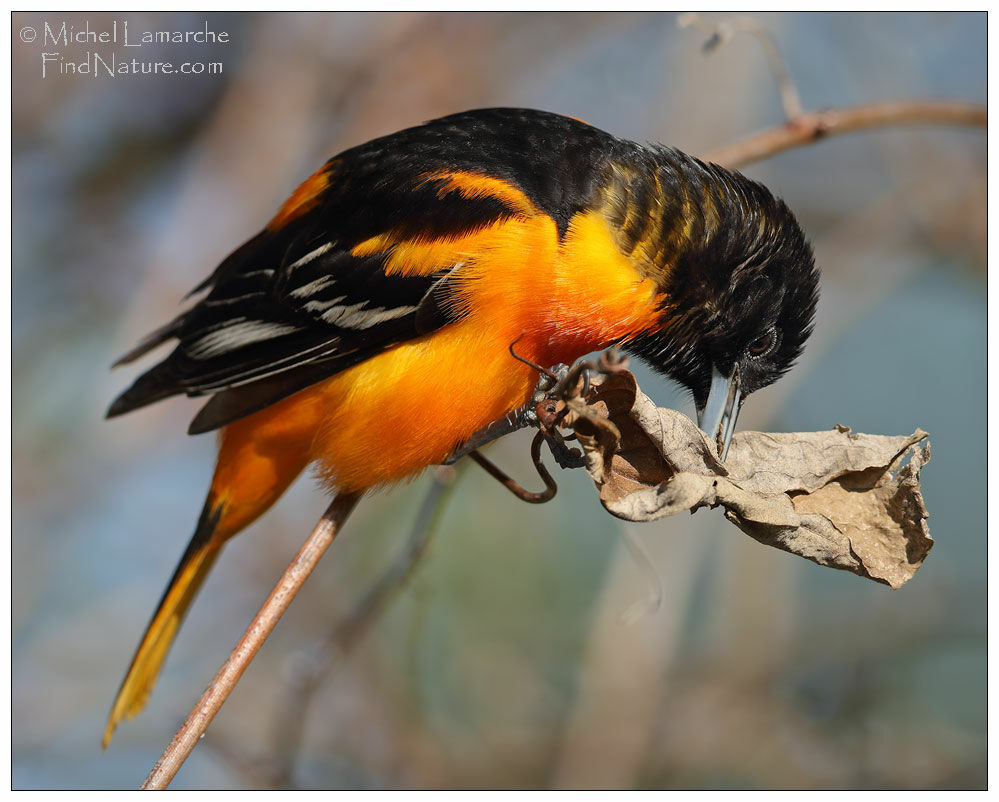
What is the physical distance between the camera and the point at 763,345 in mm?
3275

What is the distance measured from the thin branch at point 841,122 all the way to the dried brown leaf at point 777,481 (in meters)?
1.14

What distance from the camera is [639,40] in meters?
5.00

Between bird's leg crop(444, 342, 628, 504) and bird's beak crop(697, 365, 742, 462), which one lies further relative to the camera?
bird's beak crop(697, 365, 742, 462)

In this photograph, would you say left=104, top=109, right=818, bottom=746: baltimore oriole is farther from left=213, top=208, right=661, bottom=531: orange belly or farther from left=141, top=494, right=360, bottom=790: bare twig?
left=141, top=494, right=360, bottom=790: bare twig

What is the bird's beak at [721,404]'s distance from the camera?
3193 mm

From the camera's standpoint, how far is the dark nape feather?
328cm

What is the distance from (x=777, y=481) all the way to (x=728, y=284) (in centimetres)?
104

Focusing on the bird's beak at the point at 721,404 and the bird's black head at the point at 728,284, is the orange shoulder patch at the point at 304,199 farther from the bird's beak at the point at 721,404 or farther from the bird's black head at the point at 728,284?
the bird's beak at the point at 721,404

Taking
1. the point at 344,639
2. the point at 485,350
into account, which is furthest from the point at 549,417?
the point at 344,639

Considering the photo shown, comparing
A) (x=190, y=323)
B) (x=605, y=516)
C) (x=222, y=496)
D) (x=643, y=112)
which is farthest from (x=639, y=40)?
(x=222, y=496)

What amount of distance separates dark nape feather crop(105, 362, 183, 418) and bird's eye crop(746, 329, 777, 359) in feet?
6.60

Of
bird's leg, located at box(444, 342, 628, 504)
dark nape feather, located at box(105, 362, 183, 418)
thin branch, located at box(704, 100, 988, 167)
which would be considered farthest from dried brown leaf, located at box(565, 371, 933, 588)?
dark nape feather, located at box(105, 362, 183, 418)

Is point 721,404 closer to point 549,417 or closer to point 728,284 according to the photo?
point 728,284

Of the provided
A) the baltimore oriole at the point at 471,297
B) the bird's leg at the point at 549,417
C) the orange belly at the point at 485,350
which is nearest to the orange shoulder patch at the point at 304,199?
the baltimore oriole at the point at 471,297
